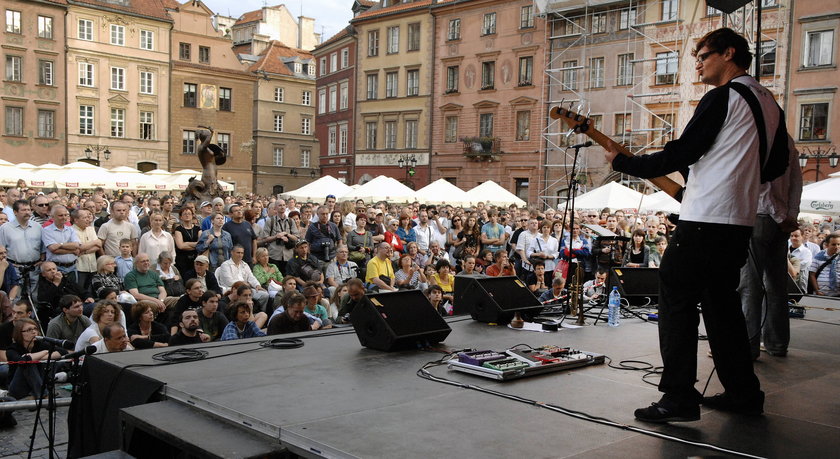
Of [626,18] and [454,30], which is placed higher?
[454,30]

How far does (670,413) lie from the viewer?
3.26 meters

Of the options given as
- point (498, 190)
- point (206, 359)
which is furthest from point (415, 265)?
point (498, 190)

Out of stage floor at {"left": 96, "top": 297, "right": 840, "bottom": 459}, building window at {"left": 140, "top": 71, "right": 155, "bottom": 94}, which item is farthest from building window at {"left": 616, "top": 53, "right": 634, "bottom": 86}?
stage floor at {"left": 96, "top": 297, "right": 840, "bottom": 459}

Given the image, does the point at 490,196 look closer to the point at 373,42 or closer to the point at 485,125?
the point at 485,125

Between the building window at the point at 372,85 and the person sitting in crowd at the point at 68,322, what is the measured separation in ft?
116

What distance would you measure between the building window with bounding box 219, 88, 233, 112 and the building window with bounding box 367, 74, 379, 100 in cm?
1047

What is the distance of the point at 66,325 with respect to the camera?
7.27m

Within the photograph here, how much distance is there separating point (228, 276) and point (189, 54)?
39173 millimetres

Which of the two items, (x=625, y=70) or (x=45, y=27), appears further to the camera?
(x=45, y=27)

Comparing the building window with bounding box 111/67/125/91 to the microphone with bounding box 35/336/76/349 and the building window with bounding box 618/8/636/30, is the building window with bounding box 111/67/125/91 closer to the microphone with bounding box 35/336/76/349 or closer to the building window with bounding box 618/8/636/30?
the building window with bounding box 618/8/636/30

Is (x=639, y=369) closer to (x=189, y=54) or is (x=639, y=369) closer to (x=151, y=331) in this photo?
(x=151, y=331)

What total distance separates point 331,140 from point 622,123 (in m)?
20.5

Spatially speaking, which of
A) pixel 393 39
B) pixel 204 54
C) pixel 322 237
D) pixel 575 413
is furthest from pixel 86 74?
pixel 575 413

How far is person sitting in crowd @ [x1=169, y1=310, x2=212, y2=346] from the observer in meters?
6.98
